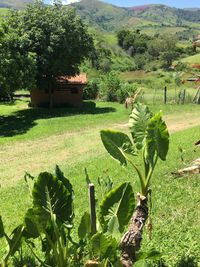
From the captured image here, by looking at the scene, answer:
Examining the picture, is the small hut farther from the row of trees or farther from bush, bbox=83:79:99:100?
the row of trees

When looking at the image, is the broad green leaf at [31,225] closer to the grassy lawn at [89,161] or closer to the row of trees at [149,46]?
the grassy lawn at [89,161]

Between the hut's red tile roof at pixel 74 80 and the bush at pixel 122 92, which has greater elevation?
the hut's red tile roof at pixel 74 80

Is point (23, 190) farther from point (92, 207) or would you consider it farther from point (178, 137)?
point (178, 137)

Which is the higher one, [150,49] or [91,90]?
[150,49]

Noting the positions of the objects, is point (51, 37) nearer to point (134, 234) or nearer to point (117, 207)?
point (117, 207)

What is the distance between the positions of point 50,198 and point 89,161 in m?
10.4

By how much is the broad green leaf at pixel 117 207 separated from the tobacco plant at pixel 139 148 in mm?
133

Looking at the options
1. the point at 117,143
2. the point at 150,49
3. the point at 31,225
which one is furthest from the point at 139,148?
the point at 150,49

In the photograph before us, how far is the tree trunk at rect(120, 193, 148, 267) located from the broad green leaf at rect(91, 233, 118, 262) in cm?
12

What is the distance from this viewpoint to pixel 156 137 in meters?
3.92

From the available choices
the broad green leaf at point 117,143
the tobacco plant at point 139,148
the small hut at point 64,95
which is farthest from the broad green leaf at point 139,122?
the small hut at point 64,95

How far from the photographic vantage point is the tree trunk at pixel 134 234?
4.07 m

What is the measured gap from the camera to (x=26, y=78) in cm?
2516

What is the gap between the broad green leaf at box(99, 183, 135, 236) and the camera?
4180 mm
